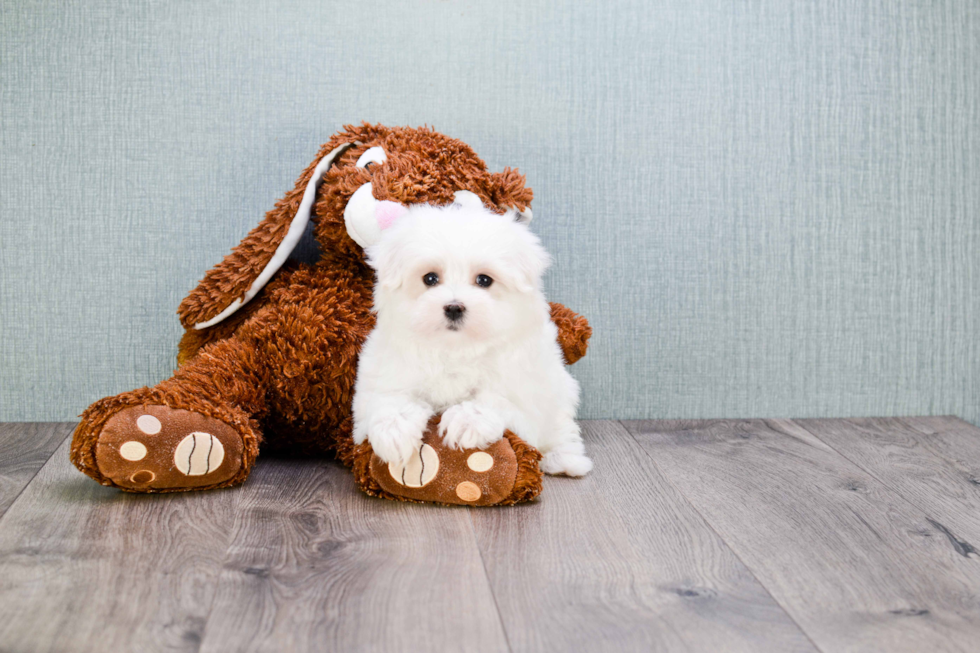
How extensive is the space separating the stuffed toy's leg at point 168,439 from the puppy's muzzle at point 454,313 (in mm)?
424

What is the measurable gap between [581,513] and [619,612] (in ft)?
1.13

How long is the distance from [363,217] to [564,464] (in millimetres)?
580

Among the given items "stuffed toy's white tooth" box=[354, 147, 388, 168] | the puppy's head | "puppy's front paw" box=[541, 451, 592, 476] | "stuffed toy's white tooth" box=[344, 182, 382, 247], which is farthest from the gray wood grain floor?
"stuffed toy's white tooth" box=[354, 147, 388, 168]

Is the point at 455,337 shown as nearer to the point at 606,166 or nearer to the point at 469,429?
the point at 469,429

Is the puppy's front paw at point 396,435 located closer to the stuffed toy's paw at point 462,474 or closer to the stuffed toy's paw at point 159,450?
the stuffed toy's paw at point 462,474

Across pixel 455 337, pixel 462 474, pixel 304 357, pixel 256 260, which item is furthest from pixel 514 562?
pixel 256 260

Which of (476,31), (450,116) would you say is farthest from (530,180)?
(476,31)

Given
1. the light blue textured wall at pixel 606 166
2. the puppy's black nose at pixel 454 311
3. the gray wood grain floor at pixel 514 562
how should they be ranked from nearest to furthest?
Answer: the gray wood grain floor at pixel 514 562
the puppy's black nose at pixel 454 311
the light blue textured wall at pixel 606 166

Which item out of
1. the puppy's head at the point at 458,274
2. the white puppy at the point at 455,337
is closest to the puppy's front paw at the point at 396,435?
the white puppy at the point at 455,337

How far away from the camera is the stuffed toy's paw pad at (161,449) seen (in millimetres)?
1320

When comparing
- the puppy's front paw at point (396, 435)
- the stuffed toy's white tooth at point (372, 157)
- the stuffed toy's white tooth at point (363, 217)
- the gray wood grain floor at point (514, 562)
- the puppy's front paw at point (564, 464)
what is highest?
the stuffed toy's white tooth at point (372, 157)

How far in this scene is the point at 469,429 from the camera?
1.32 m

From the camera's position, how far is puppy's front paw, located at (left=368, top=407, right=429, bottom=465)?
130cm

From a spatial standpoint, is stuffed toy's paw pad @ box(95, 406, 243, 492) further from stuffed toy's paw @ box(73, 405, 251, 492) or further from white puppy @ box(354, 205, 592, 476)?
white puppy @ box(354, 205, 592, 476)
